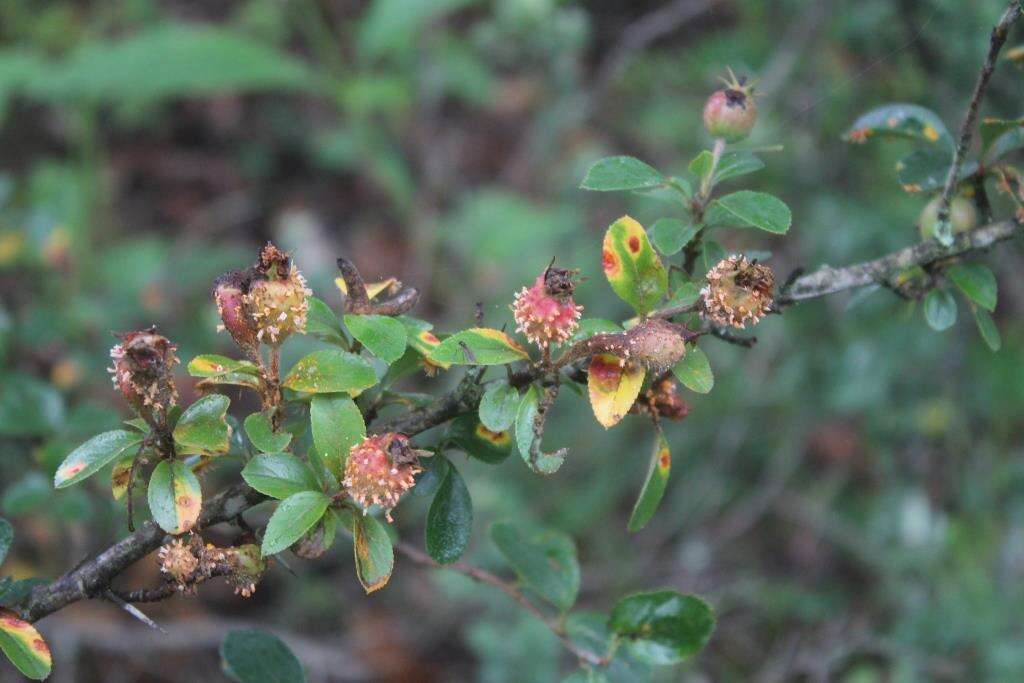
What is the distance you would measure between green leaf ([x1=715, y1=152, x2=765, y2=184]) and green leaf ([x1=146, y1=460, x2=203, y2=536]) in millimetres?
595

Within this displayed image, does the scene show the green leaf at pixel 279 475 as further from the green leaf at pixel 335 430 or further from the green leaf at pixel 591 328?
the green leaf at pixel 591 328

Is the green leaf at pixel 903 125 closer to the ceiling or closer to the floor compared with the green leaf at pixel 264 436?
closer to the ceiling

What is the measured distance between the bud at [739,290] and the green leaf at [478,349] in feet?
0.60

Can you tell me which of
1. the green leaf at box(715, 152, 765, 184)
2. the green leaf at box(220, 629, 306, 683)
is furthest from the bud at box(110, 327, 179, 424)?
the green leaf at box(715, 152, 765, 184)

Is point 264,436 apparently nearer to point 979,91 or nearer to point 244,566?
point 244,566

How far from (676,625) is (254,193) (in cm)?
285

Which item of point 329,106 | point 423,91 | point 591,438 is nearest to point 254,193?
point 329,106

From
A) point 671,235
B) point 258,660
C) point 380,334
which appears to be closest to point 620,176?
point 671,235

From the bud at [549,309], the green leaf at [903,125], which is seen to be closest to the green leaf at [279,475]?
the bud at [549,309]

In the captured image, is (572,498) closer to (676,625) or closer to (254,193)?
(676,625)

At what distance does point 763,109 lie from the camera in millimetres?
2488

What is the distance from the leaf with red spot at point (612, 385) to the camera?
0.86m

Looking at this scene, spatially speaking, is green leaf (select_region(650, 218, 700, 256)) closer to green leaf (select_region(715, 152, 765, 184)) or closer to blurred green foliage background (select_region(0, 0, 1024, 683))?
green leaf (select_region(715, 152, 765, 184))

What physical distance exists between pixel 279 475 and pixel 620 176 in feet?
1.42
